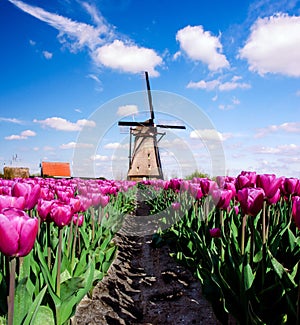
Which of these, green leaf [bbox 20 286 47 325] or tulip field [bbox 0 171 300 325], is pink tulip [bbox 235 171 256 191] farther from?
green leaf [bbox 20 286 47 325]

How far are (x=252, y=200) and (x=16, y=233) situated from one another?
4.56ft

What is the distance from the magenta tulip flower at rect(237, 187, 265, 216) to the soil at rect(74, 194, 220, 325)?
1.10 m

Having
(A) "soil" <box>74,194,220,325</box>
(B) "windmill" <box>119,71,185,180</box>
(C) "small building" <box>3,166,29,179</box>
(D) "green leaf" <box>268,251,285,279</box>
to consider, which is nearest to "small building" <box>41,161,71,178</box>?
(B) "windmill" <box>119,71,185,180</box>

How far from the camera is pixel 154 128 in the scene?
27031 mm

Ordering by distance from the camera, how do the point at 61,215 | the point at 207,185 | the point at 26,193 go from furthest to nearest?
the point at 207,185 → the point at 61,215 → the point at 26,193

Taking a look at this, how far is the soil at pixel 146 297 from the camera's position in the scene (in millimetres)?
2777

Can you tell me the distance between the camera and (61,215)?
2.19 m

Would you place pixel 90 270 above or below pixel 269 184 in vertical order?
below

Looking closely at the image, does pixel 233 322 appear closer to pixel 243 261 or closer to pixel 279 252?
pixel 243 261

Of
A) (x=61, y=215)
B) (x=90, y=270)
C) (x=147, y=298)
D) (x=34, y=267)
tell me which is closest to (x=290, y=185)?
(x=147, y=298)

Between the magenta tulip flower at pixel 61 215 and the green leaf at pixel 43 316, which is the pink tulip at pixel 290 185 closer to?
the magenta tulip flower at pixel 61 215

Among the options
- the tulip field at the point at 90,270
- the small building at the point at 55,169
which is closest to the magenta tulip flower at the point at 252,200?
the tulip field at the point at 90,270

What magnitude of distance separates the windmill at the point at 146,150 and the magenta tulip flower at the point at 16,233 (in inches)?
1000

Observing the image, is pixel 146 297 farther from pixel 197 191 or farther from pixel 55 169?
pixel 55 169
